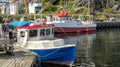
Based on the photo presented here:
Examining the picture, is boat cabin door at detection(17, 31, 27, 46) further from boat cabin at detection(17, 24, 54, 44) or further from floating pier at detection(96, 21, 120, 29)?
floating pier at detection(96, 21, 120, 29)

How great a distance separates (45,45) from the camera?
28469 mm

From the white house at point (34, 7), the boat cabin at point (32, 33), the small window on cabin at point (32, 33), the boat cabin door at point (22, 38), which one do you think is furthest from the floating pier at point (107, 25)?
the boat cabin door at point (22, 38)

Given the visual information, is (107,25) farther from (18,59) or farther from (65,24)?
(18,59)

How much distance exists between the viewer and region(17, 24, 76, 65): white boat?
92.4 ft

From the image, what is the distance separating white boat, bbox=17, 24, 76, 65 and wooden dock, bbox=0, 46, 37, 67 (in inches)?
52.0

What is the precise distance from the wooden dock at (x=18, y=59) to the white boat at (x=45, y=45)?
132 centimetres

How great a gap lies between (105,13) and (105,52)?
6343 cm

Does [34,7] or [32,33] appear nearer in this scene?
[32,33]

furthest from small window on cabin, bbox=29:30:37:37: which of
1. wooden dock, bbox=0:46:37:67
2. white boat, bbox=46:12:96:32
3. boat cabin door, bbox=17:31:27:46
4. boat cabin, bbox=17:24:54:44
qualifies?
white boat, bbox=46:12:96:32

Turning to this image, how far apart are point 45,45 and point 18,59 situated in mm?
5103

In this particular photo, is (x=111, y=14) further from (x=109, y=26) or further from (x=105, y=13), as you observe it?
(x=109, y=26)

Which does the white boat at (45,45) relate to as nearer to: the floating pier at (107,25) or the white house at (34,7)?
the floating pier at (107,25)

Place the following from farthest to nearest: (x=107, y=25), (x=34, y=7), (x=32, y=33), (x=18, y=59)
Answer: (x=34, y=7) → (x=107, y=25) → (x=32, y=33) → (x=18, y=59)

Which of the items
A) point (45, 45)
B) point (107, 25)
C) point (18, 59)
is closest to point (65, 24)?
point (107, 25)
